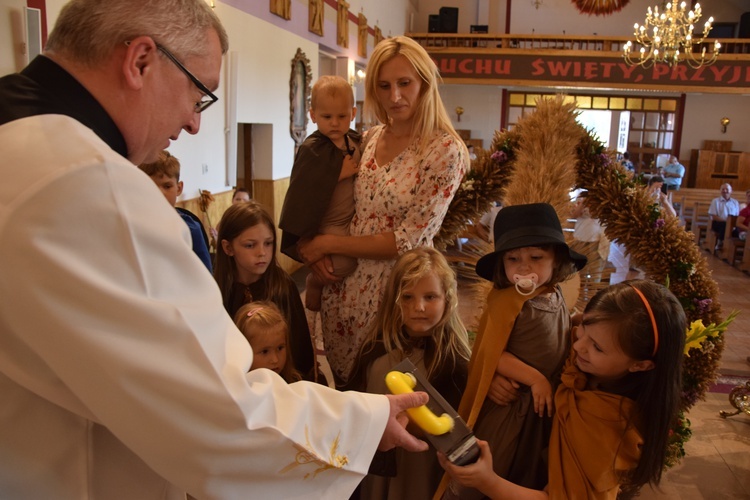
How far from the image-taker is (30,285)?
81 centimetres

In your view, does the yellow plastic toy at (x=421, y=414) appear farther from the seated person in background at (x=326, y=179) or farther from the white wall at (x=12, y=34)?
the white wall at (x=12, y=34)

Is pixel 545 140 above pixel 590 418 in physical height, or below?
above

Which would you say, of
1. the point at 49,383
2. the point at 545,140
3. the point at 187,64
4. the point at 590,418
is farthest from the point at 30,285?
the point at 545,140

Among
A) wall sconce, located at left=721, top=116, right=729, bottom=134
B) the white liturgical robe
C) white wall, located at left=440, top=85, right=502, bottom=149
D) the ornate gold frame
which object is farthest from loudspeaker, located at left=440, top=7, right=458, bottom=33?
the white liturgical robe

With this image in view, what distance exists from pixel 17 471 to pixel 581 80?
15969 mm

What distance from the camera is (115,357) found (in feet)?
2.78

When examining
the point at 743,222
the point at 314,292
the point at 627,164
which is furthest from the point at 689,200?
the point at 314,292

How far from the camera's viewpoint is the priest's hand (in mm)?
1203

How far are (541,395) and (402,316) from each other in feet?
1.61

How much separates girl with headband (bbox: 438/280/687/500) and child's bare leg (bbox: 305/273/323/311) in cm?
100

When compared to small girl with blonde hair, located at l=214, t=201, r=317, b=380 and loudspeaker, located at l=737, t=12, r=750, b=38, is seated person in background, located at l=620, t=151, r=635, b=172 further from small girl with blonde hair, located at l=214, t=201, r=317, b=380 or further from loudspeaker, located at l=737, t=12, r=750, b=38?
loudspeaker, located at l=737, t=12, r=750, b=38

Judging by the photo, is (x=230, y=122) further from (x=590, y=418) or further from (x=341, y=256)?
(x=590, y=418)

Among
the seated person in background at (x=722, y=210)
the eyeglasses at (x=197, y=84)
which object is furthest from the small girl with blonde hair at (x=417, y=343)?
the seated person in background at (x=722, y=210)

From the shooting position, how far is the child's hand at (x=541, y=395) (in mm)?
1871
